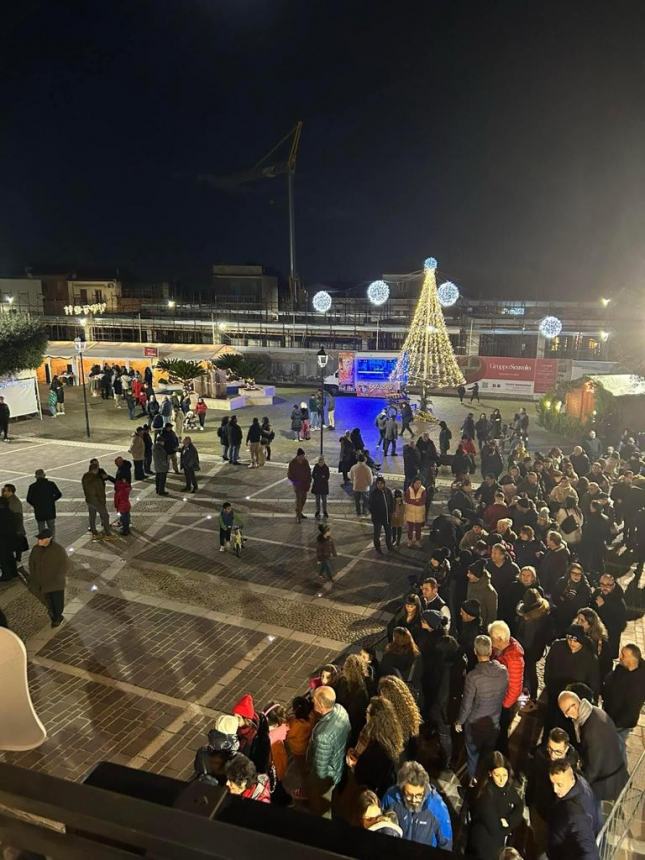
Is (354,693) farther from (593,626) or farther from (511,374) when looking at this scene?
(511,374)

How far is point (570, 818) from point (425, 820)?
0.92 meters

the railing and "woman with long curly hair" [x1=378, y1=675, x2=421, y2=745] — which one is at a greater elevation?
"woman with long curly hair" [x1=378, y1=675, x2=421, y2=745]

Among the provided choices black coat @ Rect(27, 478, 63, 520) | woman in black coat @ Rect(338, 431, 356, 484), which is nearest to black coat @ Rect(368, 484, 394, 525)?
woman in black coat @ Rect(338, 431, 356, 484)

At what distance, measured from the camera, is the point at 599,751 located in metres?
4.54

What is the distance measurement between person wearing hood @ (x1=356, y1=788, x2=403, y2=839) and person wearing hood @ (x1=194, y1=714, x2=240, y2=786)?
95 centimetres

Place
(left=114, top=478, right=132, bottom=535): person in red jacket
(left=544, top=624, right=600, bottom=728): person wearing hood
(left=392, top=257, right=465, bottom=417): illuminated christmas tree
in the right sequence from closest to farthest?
(left=544, top=624, right=600, bottom=728): person wearing hood, (left=114, top=478, right=132, bottom=535): person in red jacket, (left=392, top=257, right=465, bottom=417): illuminated christmas tree

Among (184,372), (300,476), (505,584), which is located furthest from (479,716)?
(184,372)

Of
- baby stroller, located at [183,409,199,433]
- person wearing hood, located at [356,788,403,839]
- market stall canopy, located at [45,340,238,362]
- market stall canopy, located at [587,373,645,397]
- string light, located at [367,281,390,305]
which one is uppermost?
string light, located at [367,281,390,305]

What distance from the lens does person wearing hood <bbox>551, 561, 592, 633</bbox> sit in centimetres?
655

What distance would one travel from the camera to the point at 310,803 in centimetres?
454

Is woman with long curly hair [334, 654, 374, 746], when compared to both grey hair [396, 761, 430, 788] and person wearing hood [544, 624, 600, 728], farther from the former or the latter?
person wearing hood [544, 624, 600, 728]

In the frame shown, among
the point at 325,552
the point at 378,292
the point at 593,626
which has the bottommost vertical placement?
the point at 325,552

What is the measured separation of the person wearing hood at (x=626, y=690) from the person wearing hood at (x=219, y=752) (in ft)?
10.7

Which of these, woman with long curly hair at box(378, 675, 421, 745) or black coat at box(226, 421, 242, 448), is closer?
woman with long curly hair at box(378, 675, 421, 745)
